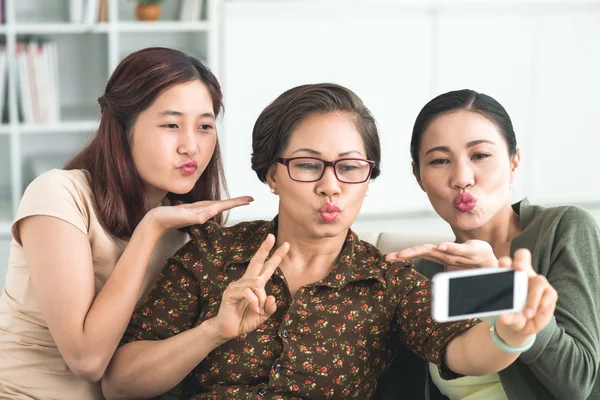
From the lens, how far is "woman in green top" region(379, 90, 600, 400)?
65.7 inches

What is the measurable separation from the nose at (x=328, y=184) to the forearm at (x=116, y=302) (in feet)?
1.25

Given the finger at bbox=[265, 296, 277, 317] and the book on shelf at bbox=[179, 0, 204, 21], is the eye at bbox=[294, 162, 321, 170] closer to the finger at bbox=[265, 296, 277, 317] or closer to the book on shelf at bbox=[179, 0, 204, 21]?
the finger at bbox=[265, 296, 277, 317]

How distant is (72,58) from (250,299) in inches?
136

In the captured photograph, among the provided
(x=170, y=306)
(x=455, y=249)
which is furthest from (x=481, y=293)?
(x=170, y=306)

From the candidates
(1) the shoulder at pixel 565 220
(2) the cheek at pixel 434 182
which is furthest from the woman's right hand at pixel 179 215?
(1) the shoulder at pixel 565 220

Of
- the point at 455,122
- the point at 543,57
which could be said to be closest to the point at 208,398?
the point at 455,122

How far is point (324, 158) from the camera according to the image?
1793mm

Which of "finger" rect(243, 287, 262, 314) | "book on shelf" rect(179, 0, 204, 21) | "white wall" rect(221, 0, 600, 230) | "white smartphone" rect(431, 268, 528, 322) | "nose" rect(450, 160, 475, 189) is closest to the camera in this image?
"white smartphone" rect(431, 268, 528, 322)

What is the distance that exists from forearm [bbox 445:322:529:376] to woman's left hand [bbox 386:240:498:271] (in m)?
0.12

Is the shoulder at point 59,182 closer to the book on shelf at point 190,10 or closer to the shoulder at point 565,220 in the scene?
the shoulder at point 565,220

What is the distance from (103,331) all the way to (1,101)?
290 centimetres

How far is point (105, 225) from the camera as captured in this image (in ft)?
6.38

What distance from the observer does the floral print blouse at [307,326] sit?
1770mm

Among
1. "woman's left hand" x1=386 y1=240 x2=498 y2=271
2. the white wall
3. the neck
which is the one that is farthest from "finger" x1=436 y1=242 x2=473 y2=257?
the white wall
